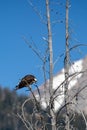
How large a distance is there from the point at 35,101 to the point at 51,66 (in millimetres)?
1096

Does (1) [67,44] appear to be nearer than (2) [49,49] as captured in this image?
No

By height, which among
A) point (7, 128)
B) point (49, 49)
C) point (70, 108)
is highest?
point (7, 128)

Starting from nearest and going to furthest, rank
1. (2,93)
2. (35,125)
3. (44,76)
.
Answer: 1. (35,125)
2. (44,76)
3. (2,93)

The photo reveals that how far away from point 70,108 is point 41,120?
1.83 metres

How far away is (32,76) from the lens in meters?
9.74

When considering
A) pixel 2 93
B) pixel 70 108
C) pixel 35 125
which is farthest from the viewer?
pixel 2 93

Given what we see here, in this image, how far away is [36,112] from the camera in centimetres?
892

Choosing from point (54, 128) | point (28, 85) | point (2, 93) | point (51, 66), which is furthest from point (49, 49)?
point (2, 93)

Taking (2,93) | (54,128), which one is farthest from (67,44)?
(2,93)

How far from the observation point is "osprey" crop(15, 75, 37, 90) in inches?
366

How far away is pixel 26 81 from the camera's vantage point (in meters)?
9.26

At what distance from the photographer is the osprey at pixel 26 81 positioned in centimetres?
931

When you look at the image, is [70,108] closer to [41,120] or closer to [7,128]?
[41,120]

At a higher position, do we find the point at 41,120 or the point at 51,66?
the point at 51,66
